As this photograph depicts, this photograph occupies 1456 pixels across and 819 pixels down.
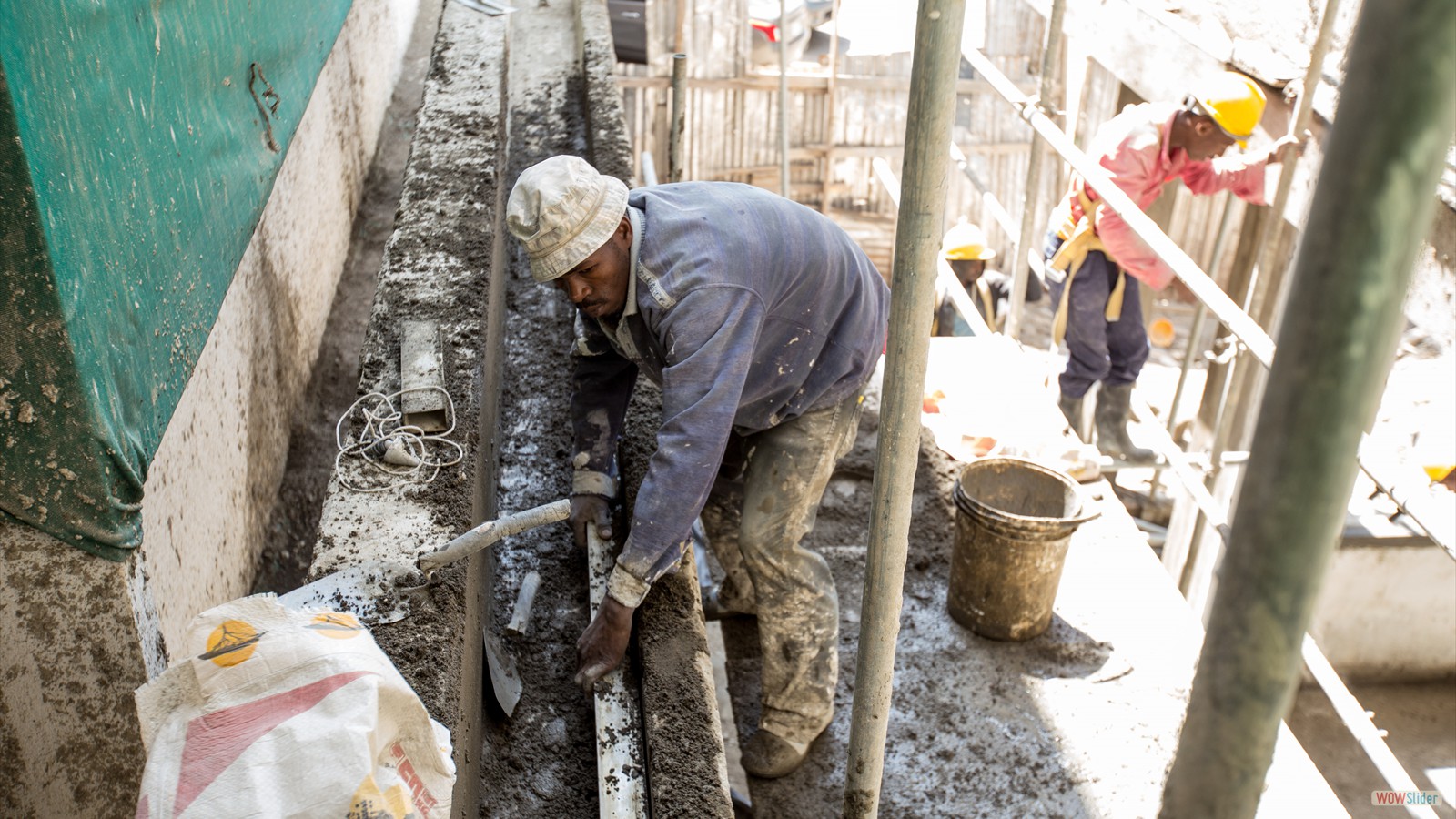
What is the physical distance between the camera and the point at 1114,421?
23.7 feet

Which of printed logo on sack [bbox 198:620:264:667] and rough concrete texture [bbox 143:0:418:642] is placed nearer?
printed logo on sack [bbox 198:620:264:667]

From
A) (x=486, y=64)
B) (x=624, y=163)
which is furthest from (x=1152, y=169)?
(x=486, y=64)

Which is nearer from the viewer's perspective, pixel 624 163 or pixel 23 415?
pixel 23 415

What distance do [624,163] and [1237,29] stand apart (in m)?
3.61

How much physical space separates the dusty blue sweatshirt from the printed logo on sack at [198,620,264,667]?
42.7 inches

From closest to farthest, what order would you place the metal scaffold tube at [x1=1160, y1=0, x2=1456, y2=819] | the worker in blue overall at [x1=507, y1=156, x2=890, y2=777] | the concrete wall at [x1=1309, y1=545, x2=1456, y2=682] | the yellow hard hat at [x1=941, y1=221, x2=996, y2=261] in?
the metal scaffold tube at [x1=1160, y1=0, x2=1456, y2=819] < the worker in blue overall at [x1=507, y1=156, x2=890, y2=777] < the concrete wall at [x1=1309, y1=545, x2=1456, y2=682] < the yellow hard hat at [x1=941, y1=221, x2=996, y2=261]

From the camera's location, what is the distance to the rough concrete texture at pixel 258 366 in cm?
270

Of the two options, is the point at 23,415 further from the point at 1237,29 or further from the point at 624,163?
the point at 1237,29

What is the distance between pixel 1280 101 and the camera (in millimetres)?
5629

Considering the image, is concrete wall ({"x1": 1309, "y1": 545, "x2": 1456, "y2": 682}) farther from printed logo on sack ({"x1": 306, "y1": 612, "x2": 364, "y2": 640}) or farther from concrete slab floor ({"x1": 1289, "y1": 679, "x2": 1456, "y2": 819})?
printed logo on sack ({"x1": 306, "y1": 612, "x2": 364, "y2": 640})

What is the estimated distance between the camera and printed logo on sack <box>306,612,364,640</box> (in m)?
1.84

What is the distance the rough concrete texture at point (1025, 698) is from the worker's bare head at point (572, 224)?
1.87m

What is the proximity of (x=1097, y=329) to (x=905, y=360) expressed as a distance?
5.04 m

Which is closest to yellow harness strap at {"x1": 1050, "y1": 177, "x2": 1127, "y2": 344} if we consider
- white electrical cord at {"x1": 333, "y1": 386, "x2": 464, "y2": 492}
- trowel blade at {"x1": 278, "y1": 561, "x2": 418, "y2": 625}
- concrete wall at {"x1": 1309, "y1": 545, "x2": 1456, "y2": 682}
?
concrete wall at {"x1": 1309, "y1": 545, "x2": 1456, "y2": 682}
